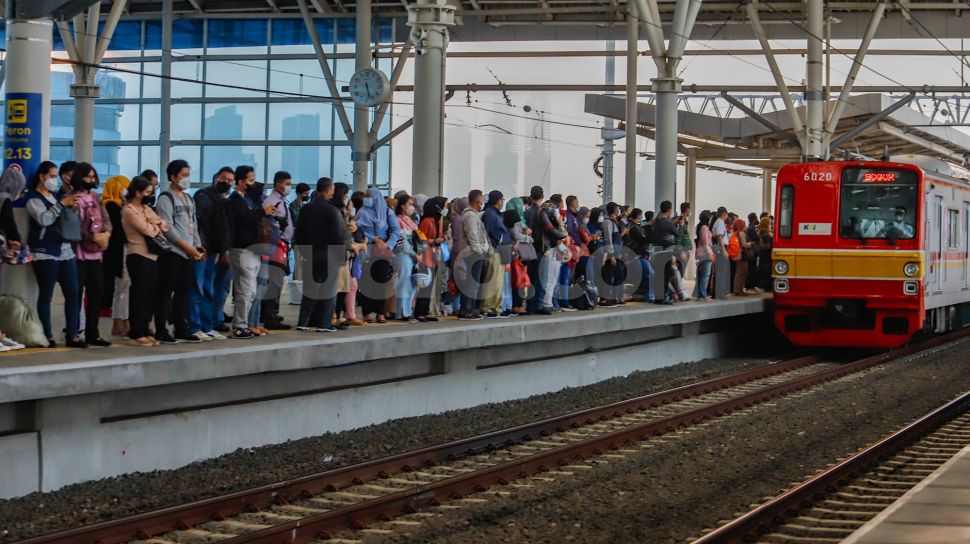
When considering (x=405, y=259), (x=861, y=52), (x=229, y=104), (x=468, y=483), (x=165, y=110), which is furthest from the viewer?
(x=229, y=104)

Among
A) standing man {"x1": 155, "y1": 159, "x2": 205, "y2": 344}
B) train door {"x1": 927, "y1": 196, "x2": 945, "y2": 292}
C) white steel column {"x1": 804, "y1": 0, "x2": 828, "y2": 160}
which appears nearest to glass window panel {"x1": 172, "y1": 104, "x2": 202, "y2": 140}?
white steel column {"x1": 804, "y1": 0, "x2": 828, "y2": 160}

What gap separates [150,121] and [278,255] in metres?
25.0

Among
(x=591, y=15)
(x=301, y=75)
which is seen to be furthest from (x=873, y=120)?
(x=301, y=75)

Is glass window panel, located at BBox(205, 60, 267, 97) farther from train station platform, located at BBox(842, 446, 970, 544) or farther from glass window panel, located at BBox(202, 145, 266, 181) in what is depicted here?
train station platform, located at BBox(842, 446, 970, 544)

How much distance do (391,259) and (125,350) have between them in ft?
14.7

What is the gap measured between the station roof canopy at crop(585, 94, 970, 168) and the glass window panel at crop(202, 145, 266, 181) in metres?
9.25

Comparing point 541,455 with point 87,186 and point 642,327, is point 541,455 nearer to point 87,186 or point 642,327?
point 87,186

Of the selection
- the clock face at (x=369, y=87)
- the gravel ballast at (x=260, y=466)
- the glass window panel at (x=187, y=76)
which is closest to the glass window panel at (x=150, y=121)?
the glass window panel at (x=187, y=76)

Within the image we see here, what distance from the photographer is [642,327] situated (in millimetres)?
17797

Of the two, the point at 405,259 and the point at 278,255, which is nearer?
the point at 278,255

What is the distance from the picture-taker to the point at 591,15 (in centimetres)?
3544

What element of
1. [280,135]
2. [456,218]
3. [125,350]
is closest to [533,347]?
[456,218]

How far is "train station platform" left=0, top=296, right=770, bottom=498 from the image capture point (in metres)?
8.78

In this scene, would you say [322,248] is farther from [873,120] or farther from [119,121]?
[119,121]
